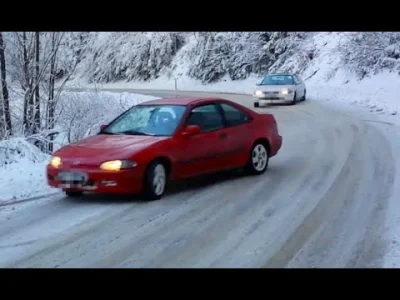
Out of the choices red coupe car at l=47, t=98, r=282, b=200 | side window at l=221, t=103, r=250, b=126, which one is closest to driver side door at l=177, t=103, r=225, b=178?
red coupe car at l=47, t=98, r=282, b=200

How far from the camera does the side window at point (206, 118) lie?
10883mm

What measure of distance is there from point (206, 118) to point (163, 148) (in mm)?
1396

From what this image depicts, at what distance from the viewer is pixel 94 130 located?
60.4 feet

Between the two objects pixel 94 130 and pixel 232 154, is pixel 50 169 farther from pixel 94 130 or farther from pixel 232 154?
pixel 94 130

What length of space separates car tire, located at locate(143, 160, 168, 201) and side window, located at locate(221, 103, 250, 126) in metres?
1.89

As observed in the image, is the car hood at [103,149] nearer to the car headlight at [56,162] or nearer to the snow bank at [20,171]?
the car headlight at [56,162]

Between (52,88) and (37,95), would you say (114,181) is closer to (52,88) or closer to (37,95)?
(37,95)

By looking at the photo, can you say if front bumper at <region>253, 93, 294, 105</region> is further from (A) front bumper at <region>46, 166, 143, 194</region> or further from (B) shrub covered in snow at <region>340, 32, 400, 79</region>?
(A) front bumper at <region>46, 166, 143, 194</region>

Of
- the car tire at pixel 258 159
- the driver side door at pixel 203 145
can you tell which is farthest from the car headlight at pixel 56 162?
the car tire at pixel 258 159

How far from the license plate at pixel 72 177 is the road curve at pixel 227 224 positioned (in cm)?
30

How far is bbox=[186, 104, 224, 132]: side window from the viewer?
35.7 ft
